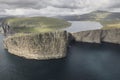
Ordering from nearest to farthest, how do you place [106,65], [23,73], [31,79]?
[31,79] → [23,73] → [106,65]

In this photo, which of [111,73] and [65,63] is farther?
[65,63]

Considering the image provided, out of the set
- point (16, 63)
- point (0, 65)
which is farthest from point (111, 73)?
point (0, 65)

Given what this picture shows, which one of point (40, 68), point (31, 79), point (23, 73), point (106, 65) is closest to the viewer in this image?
point (31, 79)

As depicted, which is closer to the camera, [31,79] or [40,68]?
[31,79]

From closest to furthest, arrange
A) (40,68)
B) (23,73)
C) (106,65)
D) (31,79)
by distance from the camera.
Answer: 1. (31,79)
2. (23,73)
3. (40,68)
4. (106,65)

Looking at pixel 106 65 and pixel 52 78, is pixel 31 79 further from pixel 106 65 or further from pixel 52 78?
pixel 106 65

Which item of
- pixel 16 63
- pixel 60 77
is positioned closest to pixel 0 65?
pixel 16 63

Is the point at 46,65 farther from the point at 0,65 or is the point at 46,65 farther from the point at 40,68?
the point at 0,65

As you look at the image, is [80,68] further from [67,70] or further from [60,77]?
[60,77]
